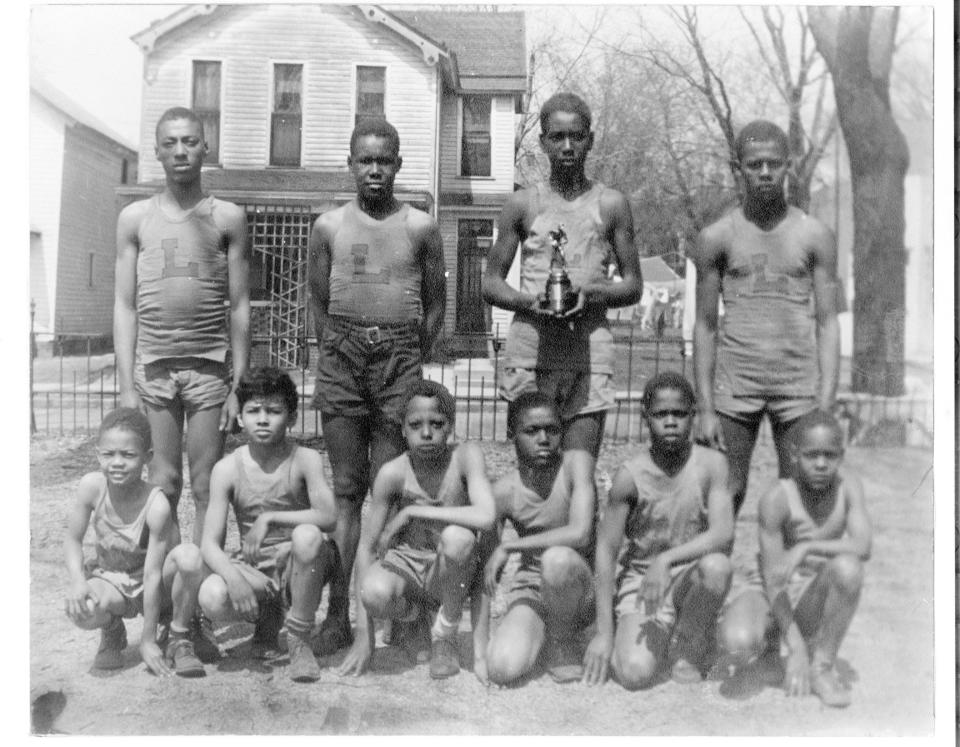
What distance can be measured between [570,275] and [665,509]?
95 cm

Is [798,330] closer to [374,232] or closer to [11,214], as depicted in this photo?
[374,232]

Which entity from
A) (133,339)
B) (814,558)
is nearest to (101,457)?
(133,339)

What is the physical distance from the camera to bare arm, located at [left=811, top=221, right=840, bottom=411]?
133 inches

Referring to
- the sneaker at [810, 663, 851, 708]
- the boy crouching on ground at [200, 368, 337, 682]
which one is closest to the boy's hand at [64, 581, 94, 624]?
the boy crouching on ground at [200, 368, 337, 682]

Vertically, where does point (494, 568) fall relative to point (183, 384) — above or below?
below

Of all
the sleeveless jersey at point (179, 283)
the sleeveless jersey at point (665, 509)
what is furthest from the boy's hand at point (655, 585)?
the sleeveless jersey at point (179, 283)

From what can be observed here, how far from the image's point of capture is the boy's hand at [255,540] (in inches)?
125

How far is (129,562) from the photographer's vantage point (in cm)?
325

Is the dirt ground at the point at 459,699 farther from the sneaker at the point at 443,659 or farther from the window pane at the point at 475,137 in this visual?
the window pane at the point at 475,137

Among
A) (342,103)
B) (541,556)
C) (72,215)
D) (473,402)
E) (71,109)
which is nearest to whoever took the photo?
(541,556)

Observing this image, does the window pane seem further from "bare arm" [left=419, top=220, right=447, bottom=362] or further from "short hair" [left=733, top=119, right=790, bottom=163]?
"short hair" [left=733, top=119, right=790, bottom=163]

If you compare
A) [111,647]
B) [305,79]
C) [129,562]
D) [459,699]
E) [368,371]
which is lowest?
[459,699]

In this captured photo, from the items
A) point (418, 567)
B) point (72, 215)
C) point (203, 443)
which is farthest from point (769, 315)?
point (72, 215)

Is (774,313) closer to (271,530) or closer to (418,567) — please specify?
(418,567)
